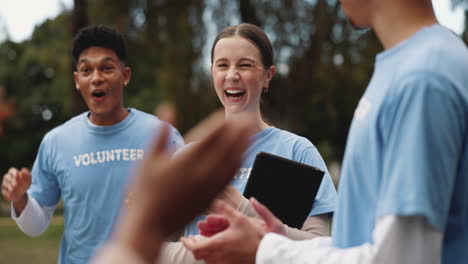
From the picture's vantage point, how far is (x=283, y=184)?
229 cm

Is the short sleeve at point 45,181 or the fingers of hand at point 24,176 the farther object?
the short sleeve at point 45,181

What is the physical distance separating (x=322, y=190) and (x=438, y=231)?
4.23 feet

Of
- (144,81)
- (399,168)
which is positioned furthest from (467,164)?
(144,81)

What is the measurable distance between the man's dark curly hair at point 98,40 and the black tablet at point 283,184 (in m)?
2.27

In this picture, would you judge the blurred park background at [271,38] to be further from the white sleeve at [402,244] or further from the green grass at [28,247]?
the white sleeve at [402,244]

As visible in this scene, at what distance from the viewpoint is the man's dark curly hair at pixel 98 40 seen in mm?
4156

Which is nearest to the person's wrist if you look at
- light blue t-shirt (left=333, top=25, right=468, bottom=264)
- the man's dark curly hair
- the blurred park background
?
the man's dark curly hair

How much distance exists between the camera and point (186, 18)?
444 inches

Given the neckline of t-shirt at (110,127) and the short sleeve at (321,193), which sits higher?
the neckline of t-shirt at (110,127)

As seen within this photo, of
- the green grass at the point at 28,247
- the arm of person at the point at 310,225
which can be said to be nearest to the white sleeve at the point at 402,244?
the arm of person at the point at 310,225

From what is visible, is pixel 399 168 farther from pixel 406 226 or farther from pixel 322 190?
pixel 322 190

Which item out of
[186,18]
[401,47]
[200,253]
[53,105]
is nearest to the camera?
[401,47]

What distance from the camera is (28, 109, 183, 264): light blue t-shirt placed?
3807 millimetres

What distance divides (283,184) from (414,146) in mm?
1011
